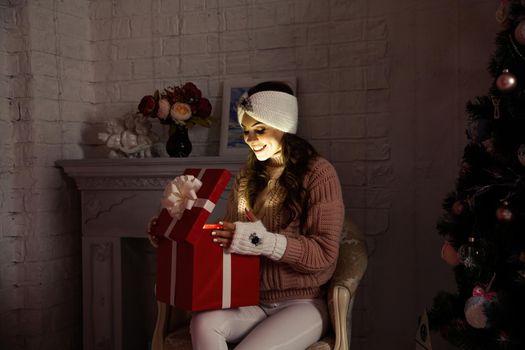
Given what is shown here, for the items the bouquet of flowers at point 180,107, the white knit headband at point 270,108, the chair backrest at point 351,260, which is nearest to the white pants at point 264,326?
the chair backrest at point 351,260

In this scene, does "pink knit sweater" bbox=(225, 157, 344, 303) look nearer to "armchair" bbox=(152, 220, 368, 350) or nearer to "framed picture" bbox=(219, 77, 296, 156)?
"armchair" bbox=(152, 220, 368, 350)

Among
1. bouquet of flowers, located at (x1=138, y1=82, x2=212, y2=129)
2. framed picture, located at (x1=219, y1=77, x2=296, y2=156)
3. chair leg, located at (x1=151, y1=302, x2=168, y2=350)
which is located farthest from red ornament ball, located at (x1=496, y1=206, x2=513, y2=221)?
bouquet of flowers, located at (x1=138, y1=82, x2=212, y2=129)

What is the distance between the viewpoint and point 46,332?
3.02m

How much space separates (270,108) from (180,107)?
2.65 ft

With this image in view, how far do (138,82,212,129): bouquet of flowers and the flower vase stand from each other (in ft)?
0.12

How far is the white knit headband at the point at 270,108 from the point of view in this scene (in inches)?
83.9

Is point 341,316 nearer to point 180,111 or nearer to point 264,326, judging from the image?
point 264,326

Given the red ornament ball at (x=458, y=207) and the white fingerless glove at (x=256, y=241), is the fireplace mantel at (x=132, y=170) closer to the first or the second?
the white fingerless glove at (x=256, y=241)

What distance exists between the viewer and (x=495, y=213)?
5.91ft

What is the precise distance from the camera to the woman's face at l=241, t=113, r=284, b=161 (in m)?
2.15

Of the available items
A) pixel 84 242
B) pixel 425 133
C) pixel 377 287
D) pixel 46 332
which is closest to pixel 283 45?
pixel 425 133

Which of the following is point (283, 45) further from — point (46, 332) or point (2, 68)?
point (46, 332)

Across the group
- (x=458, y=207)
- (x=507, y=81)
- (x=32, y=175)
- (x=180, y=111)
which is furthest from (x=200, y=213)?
(x=32, y=175)

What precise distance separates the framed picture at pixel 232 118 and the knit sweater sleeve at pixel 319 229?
0.82 m
